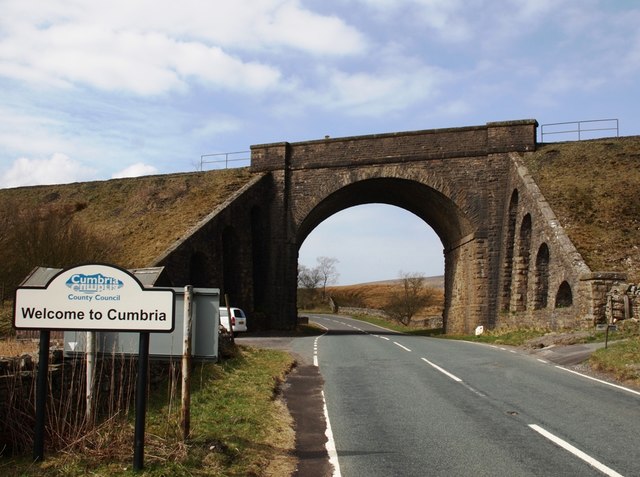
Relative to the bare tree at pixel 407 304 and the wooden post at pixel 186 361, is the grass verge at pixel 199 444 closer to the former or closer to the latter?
the wooden post at pixel 186 361

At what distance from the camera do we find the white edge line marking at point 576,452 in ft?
20.5

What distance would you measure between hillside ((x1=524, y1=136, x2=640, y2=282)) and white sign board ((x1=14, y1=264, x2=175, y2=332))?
2004cm

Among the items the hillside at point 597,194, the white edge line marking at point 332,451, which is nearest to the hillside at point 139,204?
the hillside at point 597,194

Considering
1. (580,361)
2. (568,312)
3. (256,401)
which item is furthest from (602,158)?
(256,401)

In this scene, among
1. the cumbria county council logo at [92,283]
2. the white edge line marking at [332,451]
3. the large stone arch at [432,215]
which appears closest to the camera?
the cumbria county council logo at [92,283]

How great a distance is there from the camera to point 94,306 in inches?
244

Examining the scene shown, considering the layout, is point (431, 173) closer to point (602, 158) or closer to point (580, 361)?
point (602, 158)

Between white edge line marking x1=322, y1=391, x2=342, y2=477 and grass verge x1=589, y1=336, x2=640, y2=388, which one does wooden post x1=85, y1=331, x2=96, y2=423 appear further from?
grass verge x1=589, y1=336, x2=640, y2=388

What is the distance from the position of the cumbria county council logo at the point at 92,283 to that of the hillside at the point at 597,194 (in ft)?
66.5

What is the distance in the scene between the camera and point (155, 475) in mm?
5820

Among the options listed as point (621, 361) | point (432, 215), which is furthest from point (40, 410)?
point (432, 215)

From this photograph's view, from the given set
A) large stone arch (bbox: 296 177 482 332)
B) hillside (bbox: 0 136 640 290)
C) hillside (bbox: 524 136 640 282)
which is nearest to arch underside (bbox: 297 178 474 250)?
large stone arch (bbox: 296 177 482 332)

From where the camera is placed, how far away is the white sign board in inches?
243

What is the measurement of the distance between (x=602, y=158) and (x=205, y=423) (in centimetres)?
2725
